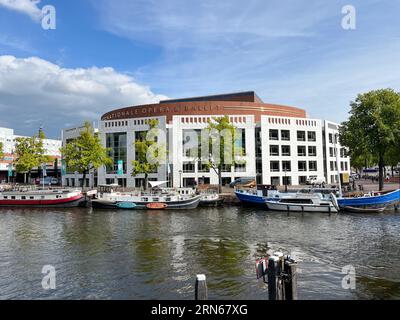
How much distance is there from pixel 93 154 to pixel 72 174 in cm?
3076

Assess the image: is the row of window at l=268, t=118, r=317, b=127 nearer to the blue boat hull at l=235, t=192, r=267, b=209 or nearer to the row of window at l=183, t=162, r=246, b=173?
the row of window at l=183, t=162, r=246, b=173

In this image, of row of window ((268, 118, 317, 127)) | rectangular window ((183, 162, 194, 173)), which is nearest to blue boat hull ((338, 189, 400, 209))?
row of window ((268, 118, 317, 127))

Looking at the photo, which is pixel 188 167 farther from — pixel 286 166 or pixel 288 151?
pixel 288 151

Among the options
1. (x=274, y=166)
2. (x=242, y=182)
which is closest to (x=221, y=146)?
(x=242, y=182)

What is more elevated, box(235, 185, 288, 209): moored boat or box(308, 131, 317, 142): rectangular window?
box(308, 131, 317, 142): rectangular window

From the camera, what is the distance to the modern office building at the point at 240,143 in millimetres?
76312

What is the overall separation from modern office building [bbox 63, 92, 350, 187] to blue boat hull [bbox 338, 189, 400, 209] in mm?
31653

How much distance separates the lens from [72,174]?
91.6 metres

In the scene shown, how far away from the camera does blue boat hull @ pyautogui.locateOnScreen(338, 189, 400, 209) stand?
139 ft

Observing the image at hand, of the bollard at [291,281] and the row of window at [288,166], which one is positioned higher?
the row of window at [288,166]

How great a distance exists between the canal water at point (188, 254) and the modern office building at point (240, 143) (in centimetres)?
3629

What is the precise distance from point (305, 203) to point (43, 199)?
1701 inches

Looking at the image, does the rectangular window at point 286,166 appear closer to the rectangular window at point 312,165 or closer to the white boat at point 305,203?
the rectangular window at point 312,165

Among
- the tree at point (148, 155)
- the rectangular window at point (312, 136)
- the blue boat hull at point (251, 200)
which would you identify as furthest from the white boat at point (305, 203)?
the rectangular window at point (312, 136)
